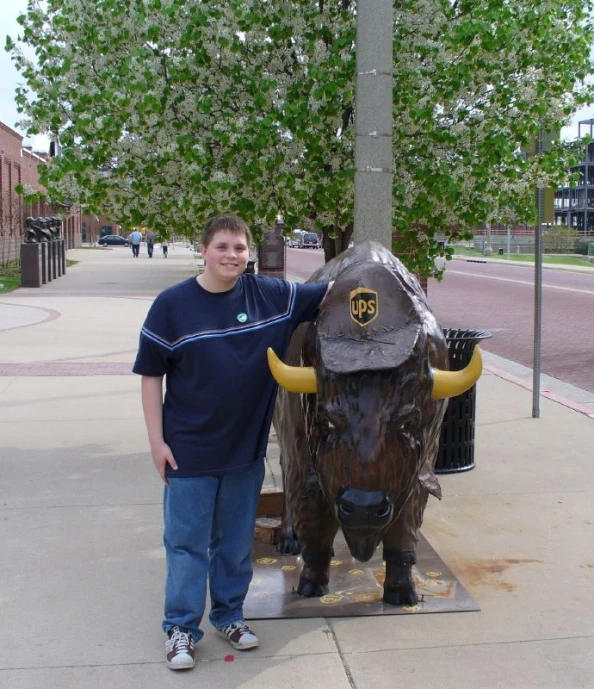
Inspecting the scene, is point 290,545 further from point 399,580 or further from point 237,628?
point 237,628

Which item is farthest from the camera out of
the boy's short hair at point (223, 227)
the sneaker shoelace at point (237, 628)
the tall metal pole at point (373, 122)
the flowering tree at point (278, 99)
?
the flowering tree at point (278, 99)

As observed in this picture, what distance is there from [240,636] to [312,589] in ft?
2.05

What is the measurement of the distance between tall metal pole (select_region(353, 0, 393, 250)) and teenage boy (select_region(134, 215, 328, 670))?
1.58 m

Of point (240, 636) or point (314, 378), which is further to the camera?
point (240, 636)

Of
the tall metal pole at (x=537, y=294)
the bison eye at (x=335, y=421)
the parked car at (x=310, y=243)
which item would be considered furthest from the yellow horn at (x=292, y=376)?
the parked car at (x=310, y=243)

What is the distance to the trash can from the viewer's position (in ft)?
21.0

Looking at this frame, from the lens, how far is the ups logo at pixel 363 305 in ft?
11.9

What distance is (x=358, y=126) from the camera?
17.6 ft

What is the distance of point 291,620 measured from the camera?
424 cm

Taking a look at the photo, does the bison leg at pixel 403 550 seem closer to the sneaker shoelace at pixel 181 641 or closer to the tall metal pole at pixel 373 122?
the sneaker shoelace at pixel 181 641

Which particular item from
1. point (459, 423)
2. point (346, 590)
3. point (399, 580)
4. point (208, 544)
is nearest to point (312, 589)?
point (346, 590)

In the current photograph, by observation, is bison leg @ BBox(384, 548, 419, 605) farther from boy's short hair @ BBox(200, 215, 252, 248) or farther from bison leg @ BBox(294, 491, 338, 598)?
boy's short hair @ BBox(200, 215, 252, 248)

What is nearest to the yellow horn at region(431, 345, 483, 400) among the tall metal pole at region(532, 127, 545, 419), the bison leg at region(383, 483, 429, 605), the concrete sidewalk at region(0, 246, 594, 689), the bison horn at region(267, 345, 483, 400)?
the bison horn at region(267, 345, 483, 400)

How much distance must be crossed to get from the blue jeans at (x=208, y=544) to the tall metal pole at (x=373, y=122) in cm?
200
